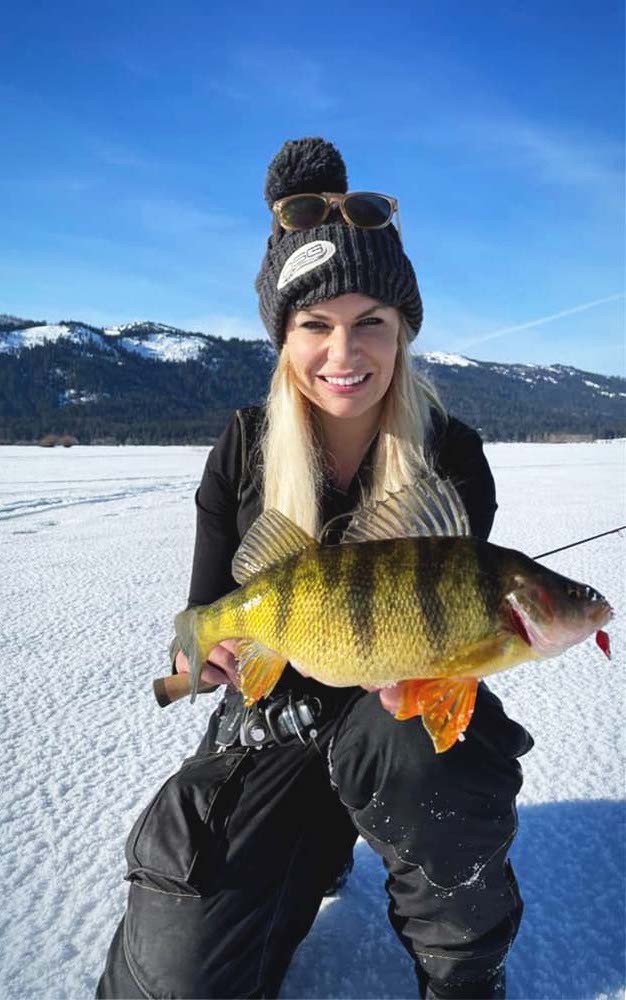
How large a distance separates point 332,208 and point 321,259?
0.29 m

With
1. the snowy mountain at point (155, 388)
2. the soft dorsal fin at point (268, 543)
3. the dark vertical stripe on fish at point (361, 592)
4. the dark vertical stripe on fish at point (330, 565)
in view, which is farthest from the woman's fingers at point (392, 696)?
the snowy mountain at point (155, 388)

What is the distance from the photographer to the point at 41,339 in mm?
144250

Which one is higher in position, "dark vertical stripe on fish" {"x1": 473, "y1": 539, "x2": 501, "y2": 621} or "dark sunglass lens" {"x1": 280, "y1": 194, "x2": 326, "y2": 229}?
"dark sunglass lens" {"x1": 280, "y1": 194, "x2": 326, "y2": 229}

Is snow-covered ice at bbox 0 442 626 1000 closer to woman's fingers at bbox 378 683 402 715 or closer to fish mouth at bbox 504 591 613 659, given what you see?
woman's fingers at bbox 378 683 402 715

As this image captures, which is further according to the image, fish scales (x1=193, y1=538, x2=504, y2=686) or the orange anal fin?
the orange anal fin

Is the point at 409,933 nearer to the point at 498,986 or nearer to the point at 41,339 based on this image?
the point at 498,986

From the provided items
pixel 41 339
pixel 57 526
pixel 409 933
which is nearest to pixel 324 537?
pixel 409 933

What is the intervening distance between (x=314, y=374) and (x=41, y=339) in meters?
159

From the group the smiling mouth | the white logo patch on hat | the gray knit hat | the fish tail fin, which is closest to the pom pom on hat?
the gray knit hat

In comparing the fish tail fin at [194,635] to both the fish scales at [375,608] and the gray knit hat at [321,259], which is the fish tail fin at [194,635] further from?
the gray knit hat at [321,259]

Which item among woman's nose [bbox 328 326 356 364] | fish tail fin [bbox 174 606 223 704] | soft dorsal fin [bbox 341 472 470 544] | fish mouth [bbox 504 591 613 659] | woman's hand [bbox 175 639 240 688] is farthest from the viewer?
woman's nose [bbox 328 326 356 364]

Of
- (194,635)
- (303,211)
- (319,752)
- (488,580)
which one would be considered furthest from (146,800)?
(303,211)

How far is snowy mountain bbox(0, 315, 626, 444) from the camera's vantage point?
308 ft

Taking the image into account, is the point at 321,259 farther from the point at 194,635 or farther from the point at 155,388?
the point at 155,388
